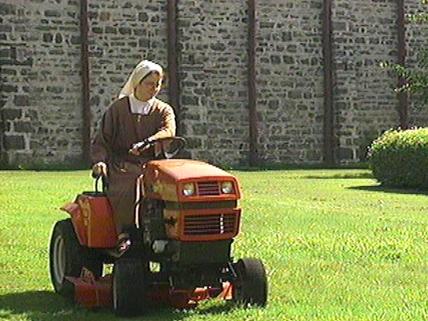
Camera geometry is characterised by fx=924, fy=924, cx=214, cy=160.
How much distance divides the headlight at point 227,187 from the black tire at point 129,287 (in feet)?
2.47

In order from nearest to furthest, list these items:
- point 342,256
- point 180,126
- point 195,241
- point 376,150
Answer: point 195,241, point 342,256, point 376,150, point 180,126

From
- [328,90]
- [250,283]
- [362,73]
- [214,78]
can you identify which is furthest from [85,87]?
[250,283]

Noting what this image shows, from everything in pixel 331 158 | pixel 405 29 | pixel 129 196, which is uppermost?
pixel 405 29

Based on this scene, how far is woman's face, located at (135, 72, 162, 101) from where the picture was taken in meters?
6.44

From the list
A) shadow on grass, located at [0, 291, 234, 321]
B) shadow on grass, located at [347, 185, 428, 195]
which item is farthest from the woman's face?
shadow on grass, located at [347, 185, 428, 195]

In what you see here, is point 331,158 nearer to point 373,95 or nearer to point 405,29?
point 373,95

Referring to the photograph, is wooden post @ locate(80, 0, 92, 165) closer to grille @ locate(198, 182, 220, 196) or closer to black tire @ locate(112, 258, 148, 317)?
black tire @ locate(112, 258, 148, 317)

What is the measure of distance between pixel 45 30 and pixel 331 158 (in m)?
8.38

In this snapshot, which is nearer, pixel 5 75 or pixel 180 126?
pixel 5 75

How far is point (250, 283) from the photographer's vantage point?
620 centimetres

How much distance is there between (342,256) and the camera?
339 inches

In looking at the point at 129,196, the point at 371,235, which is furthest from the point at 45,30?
the point at 129,196

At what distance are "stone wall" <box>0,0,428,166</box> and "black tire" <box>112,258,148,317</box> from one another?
16.1m

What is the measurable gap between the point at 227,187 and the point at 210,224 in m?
0.27
